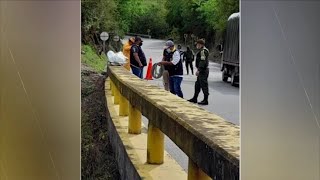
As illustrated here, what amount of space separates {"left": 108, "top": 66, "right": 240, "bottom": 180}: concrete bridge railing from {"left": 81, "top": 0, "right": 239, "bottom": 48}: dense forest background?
0.25 m

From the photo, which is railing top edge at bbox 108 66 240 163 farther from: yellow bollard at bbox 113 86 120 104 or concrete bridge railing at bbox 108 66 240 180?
yellow bollard at bbox 113 86 120 104

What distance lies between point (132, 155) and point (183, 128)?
1.71ft

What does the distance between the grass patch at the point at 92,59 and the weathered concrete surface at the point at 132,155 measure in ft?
1.10

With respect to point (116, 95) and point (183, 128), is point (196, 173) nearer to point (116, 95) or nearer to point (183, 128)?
point (183, 128)

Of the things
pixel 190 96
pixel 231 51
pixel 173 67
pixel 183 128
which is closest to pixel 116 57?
pixel 173 67

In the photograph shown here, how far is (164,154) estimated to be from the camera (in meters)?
2.14

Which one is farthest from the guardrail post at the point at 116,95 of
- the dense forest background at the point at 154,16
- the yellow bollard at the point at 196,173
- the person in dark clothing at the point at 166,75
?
Answer: the yellow bollard at the point at 196,173

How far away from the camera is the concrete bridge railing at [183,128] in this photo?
147 centimetres

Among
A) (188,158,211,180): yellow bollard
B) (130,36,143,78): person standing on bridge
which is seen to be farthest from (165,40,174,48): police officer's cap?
(188,158,211,180): yellow bollard

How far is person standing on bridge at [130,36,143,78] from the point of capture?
198 cm

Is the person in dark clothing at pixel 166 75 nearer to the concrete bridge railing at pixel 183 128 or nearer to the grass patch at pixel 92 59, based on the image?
the concrete bridge railing at pixel 183 128
